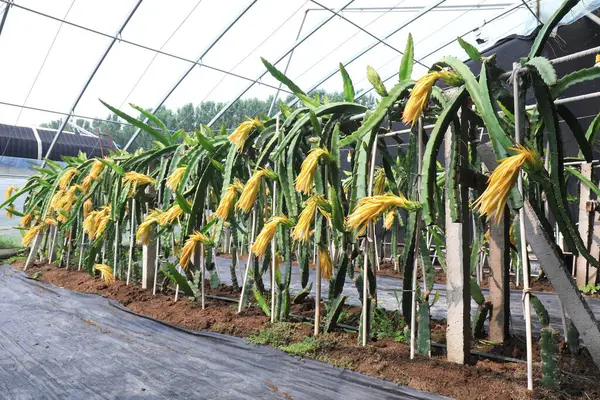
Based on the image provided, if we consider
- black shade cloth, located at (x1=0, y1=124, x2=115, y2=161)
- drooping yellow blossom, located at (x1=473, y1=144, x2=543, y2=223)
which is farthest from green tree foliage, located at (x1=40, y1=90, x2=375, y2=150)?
drooping yellow blossom, located at (x1=473, y1=144, x2=543, y2=223)

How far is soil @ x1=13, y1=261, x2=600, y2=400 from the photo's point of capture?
3.85 ft

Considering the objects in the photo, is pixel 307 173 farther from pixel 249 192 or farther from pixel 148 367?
pixel 148 367

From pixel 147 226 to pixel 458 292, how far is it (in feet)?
5.78

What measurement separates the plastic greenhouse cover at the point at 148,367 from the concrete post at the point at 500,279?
19.5 inches

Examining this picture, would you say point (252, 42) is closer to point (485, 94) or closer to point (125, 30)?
point (125, 30)

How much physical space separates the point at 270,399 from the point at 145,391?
1.28 ft

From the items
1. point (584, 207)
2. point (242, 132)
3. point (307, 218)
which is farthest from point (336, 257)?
point (584, 207)

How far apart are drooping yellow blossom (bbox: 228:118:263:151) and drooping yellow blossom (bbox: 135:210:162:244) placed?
27.3 inches

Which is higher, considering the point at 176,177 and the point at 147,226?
the point at 176,177

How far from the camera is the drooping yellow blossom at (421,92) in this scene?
125 cm

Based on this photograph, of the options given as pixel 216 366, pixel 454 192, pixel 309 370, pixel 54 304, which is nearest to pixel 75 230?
pixel 54 304

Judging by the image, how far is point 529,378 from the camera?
1.11 metres

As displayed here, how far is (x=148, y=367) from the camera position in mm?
1525

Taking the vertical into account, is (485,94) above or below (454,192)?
above
